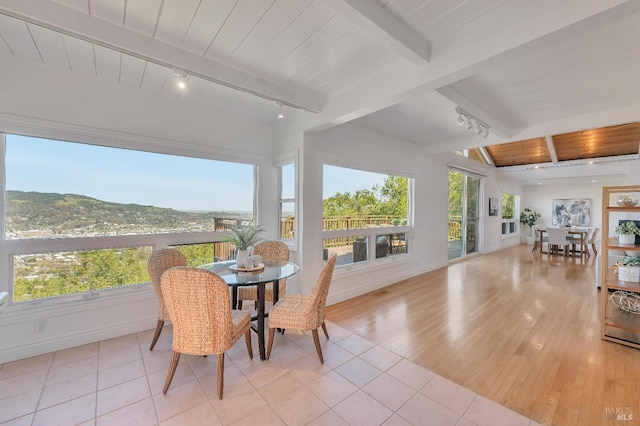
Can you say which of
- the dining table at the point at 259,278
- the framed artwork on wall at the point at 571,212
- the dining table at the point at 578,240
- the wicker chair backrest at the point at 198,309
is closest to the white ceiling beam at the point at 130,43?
the wicker chair backrest at the point at 198,309

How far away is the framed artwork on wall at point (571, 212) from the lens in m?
9.46

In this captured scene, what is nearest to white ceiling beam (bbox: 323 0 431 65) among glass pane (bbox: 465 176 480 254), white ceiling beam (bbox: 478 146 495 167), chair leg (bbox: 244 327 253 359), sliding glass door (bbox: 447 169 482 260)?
chair leg (bbox: 244 327 253 359)

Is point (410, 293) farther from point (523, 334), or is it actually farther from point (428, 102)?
point (428, 102)

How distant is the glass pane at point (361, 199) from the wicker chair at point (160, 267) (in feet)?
6.40

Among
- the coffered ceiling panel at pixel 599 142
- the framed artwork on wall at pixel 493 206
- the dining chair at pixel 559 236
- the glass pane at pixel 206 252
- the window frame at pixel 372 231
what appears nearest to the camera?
the glass pane at pixel 206 252

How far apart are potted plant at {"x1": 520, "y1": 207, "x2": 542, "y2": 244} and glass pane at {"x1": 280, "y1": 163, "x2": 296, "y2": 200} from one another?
34.5ft

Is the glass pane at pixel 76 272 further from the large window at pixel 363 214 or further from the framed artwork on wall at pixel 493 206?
the framed artwork on wall at pixel 493 206

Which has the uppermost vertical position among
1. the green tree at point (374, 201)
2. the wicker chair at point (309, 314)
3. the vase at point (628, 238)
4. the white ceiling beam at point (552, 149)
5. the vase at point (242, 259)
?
the white ceiling beam at point (552, 149)

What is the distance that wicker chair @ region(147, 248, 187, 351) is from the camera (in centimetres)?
246

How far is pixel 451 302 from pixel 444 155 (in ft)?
11.5

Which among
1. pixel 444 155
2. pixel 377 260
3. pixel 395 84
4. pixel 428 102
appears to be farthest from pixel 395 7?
pixel 444 155

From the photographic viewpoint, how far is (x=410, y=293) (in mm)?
4246

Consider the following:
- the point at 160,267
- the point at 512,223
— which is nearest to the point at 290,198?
the point at 160,267

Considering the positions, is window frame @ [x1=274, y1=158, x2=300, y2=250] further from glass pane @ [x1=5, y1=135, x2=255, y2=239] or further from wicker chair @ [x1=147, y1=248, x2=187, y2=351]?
wicker chair @ [x1=147, y1=248, x2=187, y2=351]
